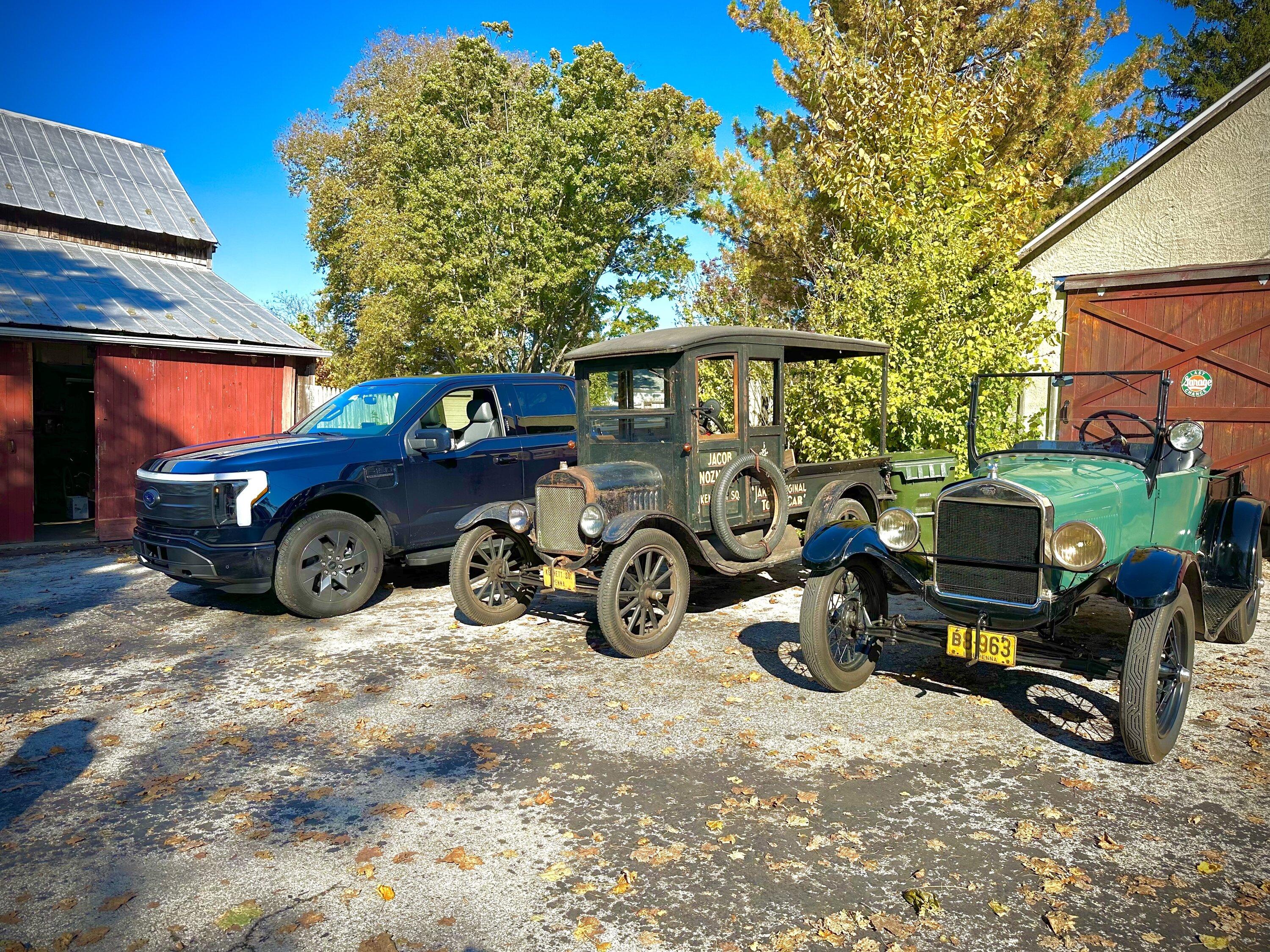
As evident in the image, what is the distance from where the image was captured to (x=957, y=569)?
493cm

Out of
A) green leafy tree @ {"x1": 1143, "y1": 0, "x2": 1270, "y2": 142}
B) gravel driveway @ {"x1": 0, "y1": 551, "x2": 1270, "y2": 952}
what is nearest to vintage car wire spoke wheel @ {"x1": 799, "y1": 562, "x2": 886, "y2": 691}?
gravel driveway @ {"x1": 0, "y1": 551, "x2": 1270, "y2": 952}

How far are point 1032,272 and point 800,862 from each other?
32.5ft

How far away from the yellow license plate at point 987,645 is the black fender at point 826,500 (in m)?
2.76

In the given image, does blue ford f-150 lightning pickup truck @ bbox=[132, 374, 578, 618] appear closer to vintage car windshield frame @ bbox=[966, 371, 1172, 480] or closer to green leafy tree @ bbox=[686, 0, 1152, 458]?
vintage car windshield frame @ bbox=[966, 371, 1172, 480]

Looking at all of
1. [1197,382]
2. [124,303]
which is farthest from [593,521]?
[124,303]

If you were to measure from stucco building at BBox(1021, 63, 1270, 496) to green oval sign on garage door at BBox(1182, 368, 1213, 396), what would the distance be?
0.02 m

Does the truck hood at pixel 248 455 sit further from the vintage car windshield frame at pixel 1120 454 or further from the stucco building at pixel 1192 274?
the stucco building at pixel 1192 274

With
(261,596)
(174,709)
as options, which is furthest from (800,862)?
(261,596)

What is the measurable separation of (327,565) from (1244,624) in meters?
7.24

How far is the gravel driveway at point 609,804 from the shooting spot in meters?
3.02

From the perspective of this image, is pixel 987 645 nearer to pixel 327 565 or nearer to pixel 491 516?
pixel 491 516

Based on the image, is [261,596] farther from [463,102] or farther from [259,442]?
[463,102]

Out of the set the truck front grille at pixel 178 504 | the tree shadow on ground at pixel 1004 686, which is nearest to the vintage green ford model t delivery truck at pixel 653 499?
the tree shadow on ground at pixel 1004 686

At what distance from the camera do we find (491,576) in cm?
718
